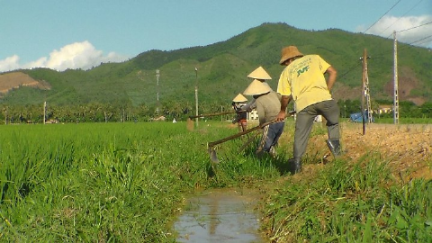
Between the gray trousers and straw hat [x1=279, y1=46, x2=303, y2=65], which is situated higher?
straw hat [x1=279, y1=46, x2=303, y2=65]

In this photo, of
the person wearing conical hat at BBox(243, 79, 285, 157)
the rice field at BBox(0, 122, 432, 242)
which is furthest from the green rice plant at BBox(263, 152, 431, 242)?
the person wearing conical hat at BBox(243, 79, 285, 157)

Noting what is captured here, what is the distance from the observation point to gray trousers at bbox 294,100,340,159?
6465mm

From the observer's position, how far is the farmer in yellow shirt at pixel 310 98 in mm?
6418

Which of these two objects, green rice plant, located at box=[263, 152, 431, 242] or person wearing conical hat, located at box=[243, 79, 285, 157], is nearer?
green rice plant, located at box=[263, 152, 431, 242]

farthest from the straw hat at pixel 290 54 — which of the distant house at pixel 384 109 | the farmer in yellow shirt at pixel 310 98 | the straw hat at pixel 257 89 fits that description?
the distant house at pixel 384 109

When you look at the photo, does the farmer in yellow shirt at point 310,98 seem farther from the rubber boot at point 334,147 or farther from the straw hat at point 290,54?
the straw hat at point 290,54

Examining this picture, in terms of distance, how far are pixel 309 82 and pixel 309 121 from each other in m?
0.49

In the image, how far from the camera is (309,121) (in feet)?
21.5

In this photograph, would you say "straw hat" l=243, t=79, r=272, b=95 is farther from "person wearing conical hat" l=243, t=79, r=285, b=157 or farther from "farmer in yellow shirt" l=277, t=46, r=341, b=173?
"farmer in yellow shirt" l=277, t=46, r=341, b=173

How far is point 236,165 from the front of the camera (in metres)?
7.51

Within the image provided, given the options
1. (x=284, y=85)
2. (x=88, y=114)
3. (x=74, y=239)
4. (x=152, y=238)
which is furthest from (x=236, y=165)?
(x=88, y=114)

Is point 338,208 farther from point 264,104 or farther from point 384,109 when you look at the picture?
point 384,109

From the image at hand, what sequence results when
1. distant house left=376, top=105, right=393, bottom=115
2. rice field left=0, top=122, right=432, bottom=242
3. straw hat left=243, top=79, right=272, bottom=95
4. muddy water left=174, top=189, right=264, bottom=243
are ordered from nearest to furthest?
rice field left=0, top=122, right=432, bottom=242
muddy water left=174, top=189, right=264, bottom=243
straw hat left=243, top=79, right=272, bottom=95
distant house left=376, top=105, right=393, bottom=115

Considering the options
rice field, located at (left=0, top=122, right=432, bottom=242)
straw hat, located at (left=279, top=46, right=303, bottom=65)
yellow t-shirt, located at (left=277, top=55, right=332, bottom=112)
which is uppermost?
straw hat, located at (left=279, top=46, right=303, bottom=65)
